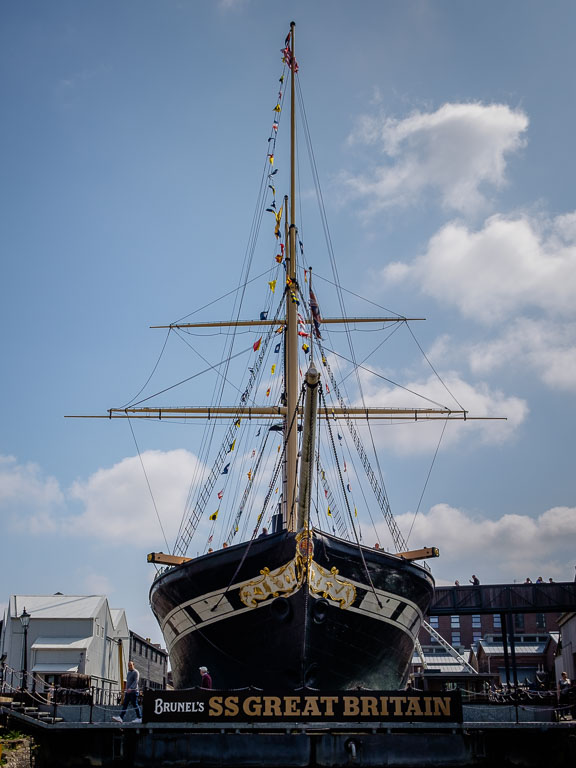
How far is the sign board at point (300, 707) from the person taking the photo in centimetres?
1172

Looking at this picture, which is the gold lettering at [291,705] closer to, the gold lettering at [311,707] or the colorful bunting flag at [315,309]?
the gold lettering at [311,707]

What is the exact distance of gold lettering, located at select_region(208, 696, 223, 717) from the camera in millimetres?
11758

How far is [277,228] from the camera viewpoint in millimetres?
23469

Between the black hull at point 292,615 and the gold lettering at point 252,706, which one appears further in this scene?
the black hull at point 292,615

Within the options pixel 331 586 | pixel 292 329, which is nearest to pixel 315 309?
pixel 292 329

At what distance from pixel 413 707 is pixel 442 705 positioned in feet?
1.42

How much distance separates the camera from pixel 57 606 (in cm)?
3675

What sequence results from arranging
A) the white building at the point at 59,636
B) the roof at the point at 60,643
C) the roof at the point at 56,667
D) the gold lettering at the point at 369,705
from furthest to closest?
the roof at the point at 60,643 < the white building at the point at 59,636 < the roof at the point at 56,667 < the gold lettering at the point at 369,705

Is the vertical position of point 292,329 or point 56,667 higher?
point 292,329

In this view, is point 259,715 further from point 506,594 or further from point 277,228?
point 506,594

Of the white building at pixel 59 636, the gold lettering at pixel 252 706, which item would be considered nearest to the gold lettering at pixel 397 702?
the gold lettering at pixel 252 706

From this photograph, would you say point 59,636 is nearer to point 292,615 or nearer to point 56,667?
point 56,667

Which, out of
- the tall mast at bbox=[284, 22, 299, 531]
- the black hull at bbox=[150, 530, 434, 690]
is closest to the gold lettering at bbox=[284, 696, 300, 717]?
the black hull at bbox=[150, 530, 434, 690]

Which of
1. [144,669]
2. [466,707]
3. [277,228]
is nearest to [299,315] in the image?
[277,228]
